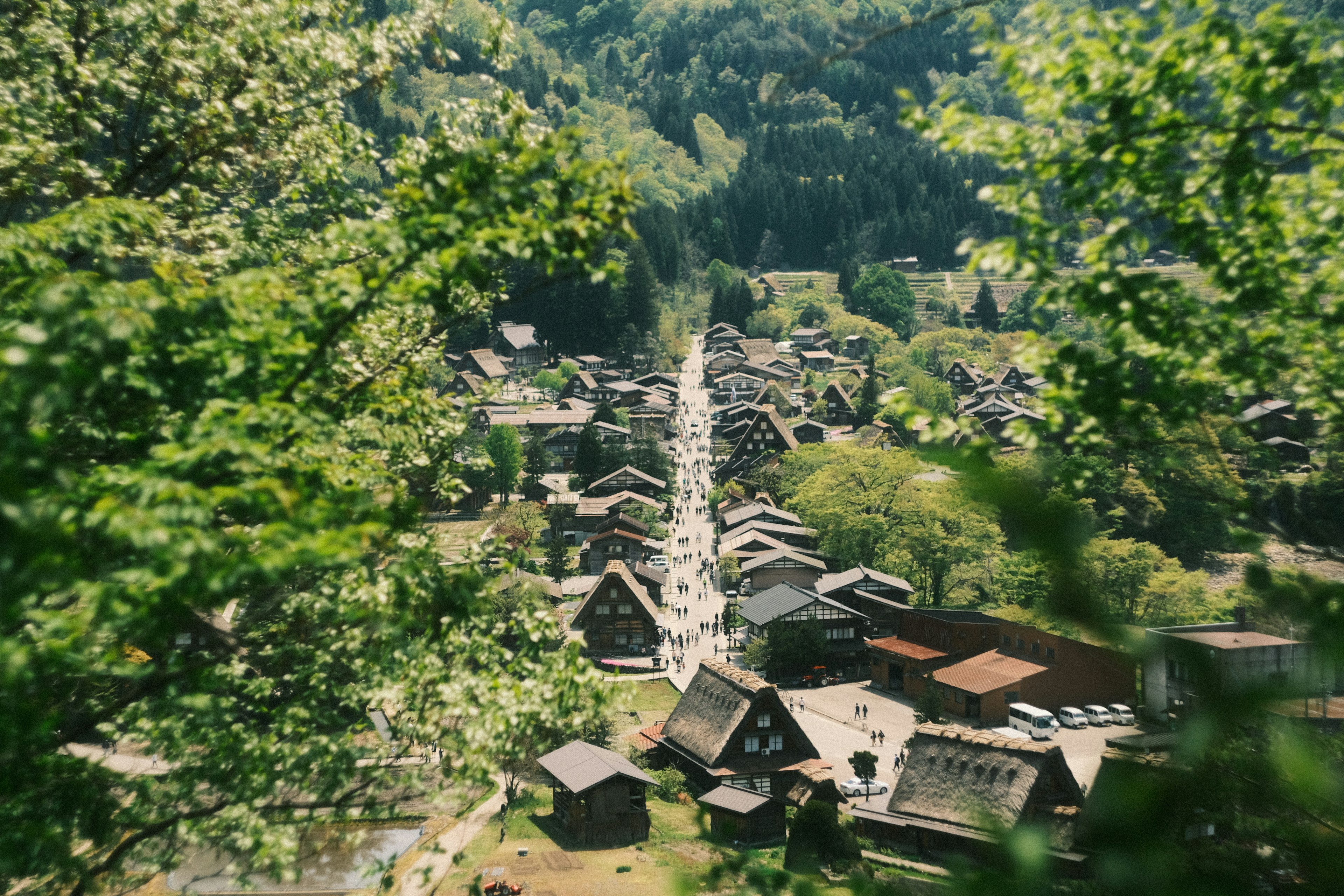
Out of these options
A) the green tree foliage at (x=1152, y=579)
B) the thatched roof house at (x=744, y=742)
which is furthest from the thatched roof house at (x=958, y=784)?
the green tree foliage at (x=1152, y=579)

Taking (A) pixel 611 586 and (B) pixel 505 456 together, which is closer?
(A) pixel 611 586

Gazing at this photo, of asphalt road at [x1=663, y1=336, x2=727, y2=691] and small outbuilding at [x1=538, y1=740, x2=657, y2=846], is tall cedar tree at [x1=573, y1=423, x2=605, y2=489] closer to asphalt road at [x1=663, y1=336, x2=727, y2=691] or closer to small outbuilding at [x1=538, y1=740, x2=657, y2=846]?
asphalt road at [x1=663, y1=336, x2=727, y2=691]

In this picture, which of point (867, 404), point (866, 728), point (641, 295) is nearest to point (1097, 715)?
point (866, 728)

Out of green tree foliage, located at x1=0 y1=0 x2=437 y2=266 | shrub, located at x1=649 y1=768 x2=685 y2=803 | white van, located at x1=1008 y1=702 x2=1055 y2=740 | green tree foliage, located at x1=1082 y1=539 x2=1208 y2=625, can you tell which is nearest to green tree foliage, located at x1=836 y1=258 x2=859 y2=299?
green tree foliage, located at x1=1082 y1=539 x2=1208 y2=625

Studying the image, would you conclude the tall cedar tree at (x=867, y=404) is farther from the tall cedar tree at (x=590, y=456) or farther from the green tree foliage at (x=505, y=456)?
the green tree foliage at (x=505, y=456)

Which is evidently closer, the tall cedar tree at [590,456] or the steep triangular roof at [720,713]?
the steep triangular roof at [720,713]

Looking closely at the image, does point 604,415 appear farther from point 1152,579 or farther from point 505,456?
point 1152,579
